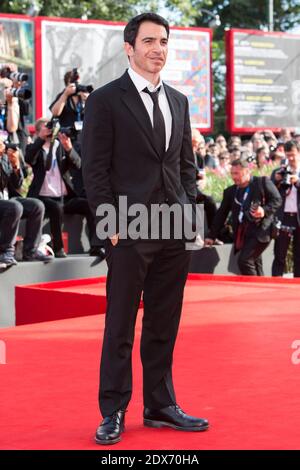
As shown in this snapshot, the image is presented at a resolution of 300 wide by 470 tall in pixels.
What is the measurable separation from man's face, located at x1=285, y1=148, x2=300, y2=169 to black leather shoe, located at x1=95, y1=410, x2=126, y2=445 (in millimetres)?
7195

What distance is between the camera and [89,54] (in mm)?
15945

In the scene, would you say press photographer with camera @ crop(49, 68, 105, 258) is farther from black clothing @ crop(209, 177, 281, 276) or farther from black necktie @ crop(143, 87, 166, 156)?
black necktie @ crop(143, 87, 166, 156)

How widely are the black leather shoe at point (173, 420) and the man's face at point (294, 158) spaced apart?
7017 millimetres

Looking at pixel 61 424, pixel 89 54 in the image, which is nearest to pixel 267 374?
pixel 61 424

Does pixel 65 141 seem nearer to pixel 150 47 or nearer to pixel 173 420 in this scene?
pixel 150 47

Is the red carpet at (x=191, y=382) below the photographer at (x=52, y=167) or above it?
below

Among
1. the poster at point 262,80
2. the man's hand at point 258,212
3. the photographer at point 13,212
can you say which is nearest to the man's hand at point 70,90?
the photographer at point 13,212

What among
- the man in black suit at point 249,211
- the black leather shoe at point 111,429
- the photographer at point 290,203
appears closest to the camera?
the black leather shoe at point 111,429

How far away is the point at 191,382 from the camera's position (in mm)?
4543

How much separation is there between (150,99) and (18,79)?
561 cm

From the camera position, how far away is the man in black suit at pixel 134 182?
142 inches

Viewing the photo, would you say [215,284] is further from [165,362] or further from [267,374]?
[165,362]

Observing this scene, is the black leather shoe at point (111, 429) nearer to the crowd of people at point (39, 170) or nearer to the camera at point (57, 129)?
the crowd of people at point (39, 170)

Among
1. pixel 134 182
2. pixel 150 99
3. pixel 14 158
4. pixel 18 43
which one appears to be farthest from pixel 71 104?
pixel 134 182
